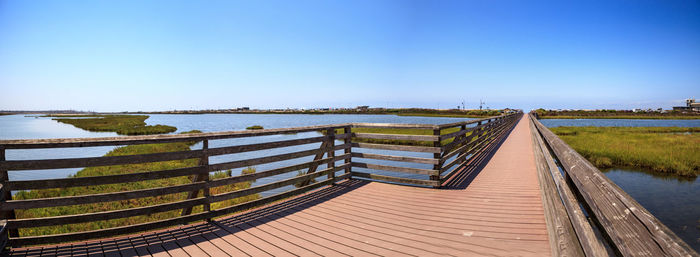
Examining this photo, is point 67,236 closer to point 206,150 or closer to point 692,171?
point 206,150

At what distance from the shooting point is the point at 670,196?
34.9 ft

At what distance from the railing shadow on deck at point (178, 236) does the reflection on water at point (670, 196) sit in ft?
29.1

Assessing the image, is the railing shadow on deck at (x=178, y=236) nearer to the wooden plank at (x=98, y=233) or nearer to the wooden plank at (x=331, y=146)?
the wooden plank at (x=98, y=233)

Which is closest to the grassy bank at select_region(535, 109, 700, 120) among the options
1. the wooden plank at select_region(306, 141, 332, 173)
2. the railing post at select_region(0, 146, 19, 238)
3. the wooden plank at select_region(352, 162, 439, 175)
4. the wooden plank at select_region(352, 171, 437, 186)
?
the wooden plank at select_region(352, 171, 437, 186)

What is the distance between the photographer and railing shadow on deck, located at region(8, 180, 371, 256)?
3.72 metres

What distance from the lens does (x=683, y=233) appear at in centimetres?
762

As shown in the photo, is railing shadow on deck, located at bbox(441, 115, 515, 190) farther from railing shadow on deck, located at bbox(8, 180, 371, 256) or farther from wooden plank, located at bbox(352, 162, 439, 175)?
railing shadow on deck, located at bbox(8, 180, 371, 256)

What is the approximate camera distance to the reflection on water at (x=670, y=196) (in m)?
7.99

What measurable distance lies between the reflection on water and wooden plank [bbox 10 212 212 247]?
33.3 feet

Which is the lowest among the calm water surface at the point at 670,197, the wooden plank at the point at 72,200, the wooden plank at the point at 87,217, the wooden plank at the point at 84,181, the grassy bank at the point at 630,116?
the calm water surface at the point at 670,197

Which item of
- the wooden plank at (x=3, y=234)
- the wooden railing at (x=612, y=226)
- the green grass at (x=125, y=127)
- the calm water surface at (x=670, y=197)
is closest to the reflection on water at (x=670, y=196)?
the calm water surface at (x=670, y=197)

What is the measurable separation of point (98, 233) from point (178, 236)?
98 cm

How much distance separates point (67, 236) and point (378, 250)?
3.80 metres

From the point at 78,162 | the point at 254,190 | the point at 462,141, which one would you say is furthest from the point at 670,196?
the point at 78,162
